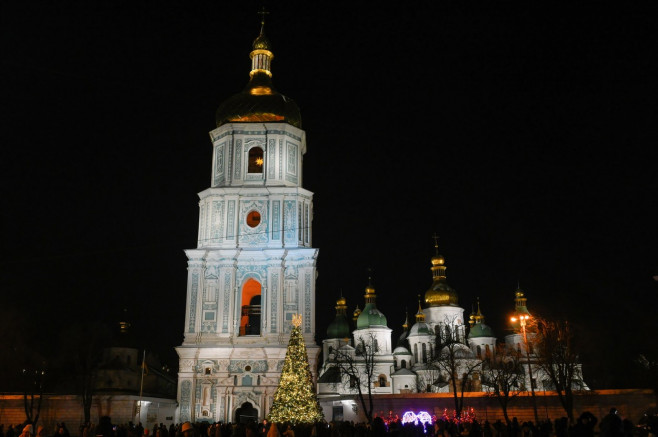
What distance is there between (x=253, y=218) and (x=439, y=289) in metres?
29.7

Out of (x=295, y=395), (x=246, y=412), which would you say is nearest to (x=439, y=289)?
(x=246, y=412)

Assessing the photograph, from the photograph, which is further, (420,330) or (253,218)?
(420,330)

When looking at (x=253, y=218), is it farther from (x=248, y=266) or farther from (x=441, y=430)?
(x=441, y=430)

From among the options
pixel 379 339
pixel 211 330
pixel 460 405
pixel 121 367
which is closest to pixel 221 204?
pixel 211 330

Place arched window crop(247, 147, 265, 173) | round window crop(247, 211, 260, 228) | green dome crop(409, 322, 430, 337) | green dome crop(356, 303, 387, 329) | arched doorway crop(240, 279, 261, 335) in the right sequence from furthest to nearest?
green dome crop(409, 322, 430, 337), green dome crop(356, 303, 387, 329), arched window crop(247, 147, 265, 173), arched doorway crop(240, 279, 261, 335), round window crop(247, 211, 260, 228)

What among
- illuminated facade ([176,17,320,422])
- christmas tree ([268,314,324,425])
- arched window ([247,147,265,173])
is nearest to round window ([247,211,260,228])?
illuminated facade ([176,17,320,422])

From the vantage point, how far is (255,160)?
36.8 metres

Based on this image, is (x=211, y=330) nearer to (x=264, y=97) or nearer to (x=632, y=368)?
(x=264, y=97)

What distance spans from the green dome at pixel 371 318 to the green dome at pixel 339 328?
10.2ft

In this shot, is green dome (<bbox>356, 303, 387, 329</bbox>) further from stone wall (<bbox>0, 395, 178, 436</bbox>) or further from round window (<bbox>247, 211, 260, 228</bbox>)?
stone wall (<bbox>0, 395, 178, 436</bbox>)

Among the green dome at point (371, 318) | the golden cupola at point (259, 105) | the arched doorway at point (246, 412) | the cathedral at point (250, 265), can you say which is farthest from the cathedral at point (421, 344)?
the golden cupola at point (259, 105)

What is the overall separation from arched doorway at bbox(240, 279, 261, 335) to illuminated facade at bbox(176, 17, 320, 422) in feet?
0.20

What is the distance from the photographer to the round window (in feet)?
115

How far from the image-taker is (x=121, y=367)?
47.9 m
